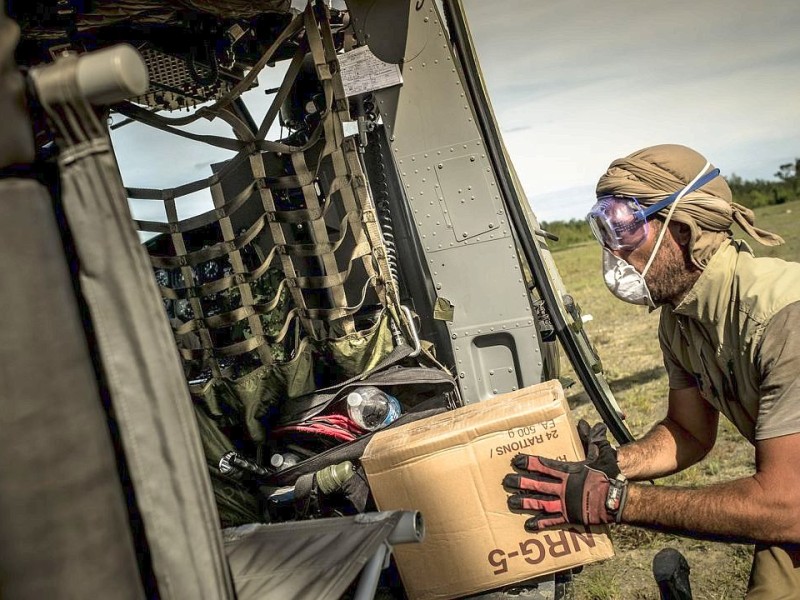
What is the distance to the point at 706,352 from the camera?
2555 mm

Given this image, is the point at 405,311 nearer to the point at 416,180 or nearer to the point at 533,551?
the point at 416,180

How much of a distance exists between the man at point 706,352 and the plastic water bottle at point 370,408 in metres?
0.92

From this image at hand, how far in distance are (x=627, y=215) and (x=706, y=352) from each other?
1.94ft

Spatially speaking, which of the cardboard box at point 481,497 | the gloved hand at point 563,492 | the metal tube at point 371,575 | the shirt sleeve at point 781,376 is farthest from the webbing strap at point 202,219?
the shirt sleeve at point 781,376

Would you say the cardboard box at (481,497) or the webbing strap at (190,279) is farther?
the webbing strap at (190,279)

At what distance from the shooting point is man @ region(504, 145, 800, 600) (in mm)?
2109

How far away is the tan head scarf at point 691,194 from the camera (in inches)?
94.2

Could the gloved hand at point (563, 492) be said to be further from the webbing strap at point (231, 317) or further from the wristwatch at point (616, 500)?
the webbing strap at point (231, 317)

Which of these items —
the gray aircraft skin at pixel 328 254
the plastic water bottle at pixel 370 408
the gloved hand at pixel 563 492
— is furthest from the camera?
the plastic water bottle at pixel 370 408

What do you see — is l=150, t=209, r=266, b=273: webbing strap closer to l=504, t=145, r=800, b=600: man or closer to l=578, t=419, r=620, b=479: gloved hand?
l=504, t=145, r=800, b=600: man

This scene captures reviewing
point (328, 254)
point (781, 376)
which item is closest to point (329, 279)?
point (328, 254)

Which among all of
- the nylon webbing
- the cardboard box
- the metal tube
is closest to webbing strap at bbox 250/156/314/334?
the nylon webbing

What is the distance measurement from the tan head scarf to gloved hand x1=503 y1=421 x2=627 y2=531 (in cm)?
81

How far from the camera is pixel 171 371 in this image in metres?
1.17
